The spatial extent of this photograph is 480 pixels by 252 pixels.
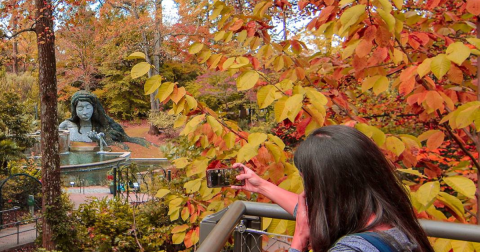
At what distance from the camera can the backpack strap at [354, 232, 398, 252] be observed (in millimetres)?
775

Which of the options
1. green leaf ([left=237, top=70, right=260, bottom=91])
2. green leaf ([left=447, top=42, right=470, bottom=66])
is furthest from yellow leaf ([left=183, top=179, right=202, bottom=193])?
green leaf ([left=447, top=42, right=470, bottom=66])

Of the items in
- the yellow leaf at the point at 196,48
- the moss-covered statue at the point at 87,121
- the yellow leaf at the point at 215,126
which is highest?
the yellow leaf at the point at 196,48

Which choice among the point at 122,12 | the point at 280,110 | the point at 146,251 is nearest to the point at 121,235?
the point at 146,251

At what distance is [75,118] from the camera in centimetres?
1975

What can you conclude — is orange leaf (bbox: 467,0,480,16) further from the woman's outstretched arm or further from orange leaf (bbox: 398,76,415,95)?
Result: the woman's outstretched arm

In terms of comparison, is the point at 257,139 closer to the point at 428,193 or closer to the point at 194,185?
the point at 194,185

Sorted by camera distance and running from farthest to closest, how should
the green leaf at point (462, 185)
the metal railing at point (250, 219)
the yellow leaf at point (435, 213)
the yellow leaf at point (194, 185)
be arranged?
the yellow leaf at point (194, 185) < the yellow leaf at point (435, 213) < the green leaf at point (462, 185) < the metal railing at point (250, 219)

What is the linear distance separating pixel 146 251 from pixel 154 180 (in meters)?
1.60

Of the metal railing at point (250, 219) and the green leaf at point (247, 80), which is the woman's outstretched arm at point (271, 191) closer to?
the metal railing at point (250, 219)

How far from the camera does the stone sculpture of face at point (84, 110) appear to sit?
1930 centimetres

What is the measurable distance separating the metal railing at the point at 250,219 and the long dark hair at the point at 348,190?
0.82 ft

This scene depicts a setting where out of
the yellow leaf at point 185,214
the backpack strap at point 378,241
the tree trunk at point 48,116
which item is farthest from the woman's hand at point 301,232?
the tree trunk at point 48,116

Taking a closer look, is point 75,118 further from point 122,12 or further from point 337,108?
point 337,108

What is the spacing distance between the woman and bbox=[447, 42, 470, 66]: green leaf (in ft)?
1.94
